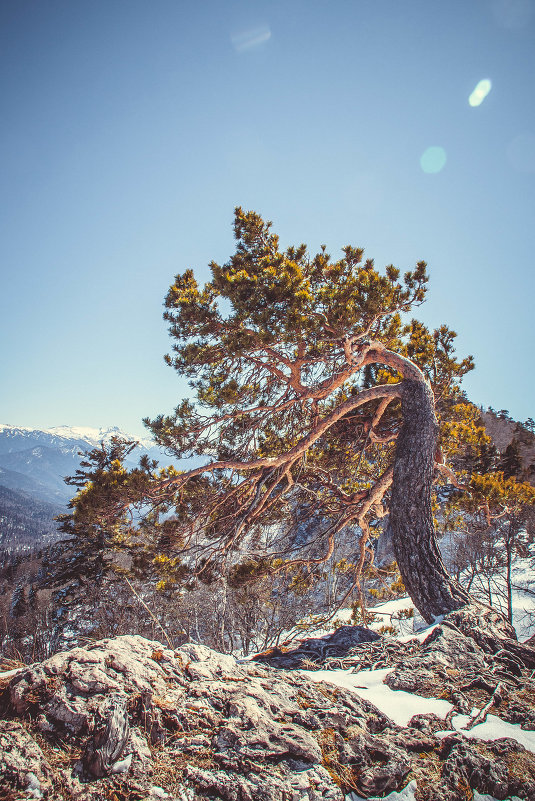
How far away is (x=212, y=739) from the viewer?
138 cm

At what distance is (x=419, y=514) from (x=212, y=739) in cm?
343

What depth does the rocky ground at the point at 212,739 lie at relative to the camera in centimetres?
114

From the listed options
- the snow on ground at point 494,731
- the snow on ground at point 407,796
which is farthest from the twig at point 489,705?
the snow on ground at point 407,796

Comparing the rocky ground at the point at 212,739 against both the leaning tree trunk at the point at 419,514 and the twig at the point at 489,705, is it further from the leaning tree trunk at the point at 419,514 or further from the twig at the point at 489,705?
the leaning tree trunk at the point at 419,514

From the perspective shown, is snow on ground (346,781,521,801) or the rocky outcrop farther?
the rocky outcrop

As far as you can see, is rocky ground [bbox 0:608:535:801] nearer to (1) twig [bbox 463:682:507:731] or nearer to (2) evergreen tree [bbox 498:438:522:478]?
(1) twig [bbox 463:682:507:731]

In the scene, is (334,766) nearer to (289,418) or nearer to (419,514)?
(419,514)

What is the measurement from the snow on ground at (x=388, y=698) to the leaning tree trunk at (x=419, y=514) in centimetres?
148

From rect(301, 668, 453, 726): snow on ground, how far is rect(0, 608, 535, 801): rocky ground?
10cm

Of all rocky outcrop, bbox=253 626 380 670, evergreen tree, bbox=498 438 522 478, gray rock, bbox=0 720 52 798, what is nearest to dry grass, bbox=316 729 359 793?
gray rock, bbox=0 720 52 798

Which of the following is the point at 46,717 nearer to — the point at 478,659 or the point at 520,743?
the point at 520,743

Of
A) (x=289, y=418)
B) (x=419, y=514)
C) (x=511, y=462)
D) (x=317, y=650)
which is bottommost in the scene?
(x=317, y=650)

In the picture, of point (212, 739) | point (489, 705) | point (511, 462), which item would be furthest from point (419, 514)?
point (511, 462)

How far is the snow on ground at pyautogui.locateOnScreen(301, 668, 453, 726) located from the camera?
6.25 ft
